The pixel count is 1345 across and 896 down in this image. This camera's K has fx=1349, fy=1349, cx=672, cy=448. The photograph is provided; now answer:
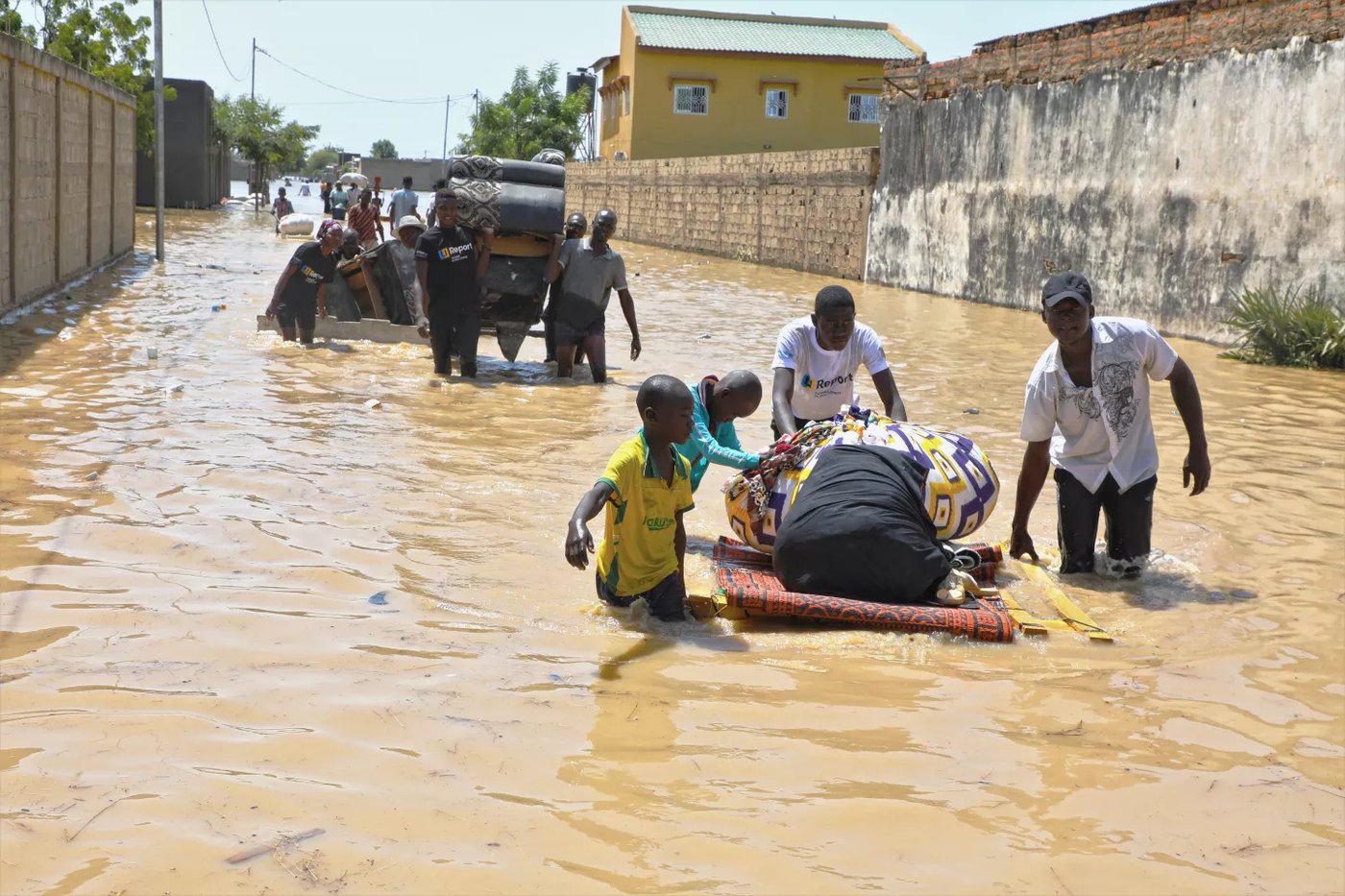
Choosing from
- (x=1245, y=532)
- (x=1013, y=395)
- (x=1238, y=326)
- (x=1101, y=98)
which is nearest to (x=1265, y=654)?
(x=1245, y=532)

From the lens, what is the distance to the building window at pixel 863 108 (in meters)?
46.7

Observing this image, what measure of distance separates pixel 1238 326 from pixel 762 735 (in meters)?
12.5

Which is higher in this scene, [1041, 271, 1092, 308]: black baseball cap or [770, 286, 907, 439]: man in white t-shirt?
[1041, 271, 1092, 308]: black baseball cap

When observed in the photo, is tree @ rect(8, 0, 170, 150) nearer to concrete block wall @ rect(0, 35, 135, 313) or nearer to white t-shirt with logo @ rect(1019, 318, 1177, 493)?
concrete block wall @ rect(0, 35, 135, 313)

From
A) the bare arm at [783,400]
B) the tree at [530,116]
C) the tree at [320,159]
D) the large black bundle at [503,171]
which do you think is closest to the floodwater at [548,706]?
the bare arm at [783,400]

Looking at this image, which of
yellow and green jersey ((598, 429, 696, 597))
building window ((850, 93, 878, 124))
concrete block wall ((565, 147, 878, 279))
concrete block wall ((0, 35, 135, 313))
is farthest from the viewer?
building window ((850, 93, 878, 124))

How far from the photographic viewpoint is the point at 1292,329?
45.9 ft

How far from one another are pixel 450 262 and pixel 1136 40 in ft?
35.8

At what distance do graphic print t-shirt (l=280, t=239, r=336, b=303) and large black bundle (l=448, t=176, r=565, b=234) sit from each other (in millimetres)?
2149

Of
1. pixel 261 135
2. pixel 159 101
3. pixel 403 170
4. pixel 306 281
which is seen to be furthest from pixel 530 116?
pixel 306 281

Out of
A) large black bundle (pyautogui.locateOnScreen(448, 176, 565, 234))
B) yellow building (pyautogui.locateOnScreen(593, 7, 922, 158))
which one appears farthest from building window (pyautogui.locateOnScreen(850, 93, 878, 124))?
large black bundle (pyautogui.locateOnScreen(448, 176, 565, 234))

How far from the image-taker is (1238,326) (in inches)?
583

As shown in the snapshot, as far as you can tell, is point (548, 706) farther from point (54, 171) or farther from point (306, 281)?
point (54, 171)

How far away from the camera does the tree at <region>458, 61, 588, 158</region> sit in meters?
55.2
